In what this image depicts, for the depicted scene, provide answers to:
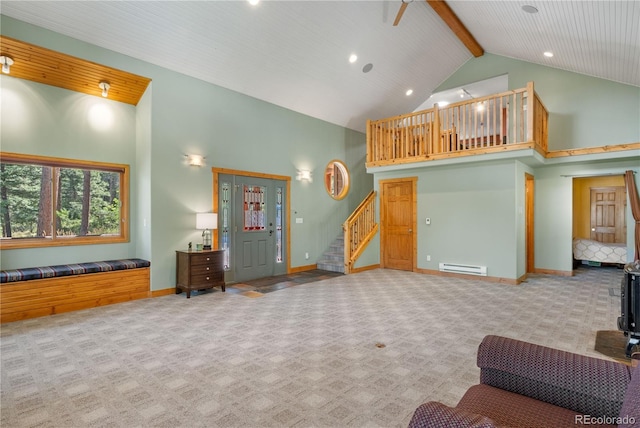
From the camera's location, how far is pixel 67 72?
5.03 metres

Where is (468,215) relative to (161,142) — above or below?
below

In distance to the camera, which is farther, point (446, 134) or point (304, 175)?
point (304, 175)

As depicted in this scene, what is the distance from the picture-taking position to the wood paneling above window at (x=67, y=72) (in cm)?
453

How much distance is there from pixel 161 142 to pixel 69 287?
262 cm

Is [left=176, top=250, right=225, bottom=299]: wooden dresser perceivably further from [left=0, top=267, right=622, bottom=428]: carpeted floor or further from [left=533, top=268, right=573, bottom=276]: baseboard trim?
[left=533, top=268, right=573, bottom=276]: baseboard trim

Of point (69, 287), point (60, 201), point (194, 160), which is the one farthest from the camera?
point (194, 160)

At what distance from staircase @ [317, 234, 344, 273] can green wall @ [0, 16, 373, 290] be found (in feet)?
2.91

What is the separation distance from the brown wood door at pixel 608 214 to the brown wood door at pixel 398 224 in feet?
19.4

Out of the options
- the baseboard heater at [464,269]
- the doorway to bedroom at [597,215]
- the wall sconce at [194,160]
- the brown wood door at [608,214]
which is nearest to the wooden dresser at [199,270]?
the wall sconce at [194,160]

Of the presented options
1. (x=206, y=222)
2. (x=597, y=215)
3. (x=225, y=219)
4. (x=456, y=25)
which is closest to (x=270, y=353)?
(x=206, y=222)

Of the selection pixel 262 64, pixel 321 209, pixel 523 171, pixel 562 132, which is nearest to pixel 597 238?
pixel 562 132

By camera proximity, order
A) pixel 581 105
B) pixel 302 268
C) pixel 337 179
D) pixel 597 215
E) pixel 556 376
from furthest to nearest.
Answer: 1. pixel 337 179
2. pixel 597 215
3. pixel 302 268
4. pixel 581 105
5. pixel 556 376

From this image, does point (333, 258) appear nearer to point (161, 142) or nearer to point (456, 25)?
point (161, 142)

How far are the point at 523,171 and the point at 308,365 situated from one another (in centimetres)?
633
